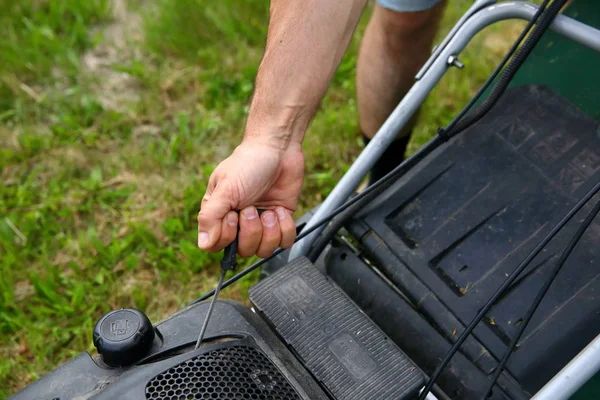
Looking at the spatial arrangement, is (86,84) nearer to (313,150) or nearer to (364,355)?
(313,150)

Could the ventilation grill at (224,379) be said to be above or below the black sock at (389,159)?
below

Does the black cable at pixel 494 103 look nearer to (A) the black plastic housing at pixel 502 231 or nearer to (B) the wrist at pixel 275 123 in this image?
(A) the black plastic housing at pixel 502 231

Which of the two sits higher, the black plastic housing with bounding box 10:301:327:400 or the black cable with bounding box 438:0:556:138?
the black cable with bounding box 438:0:556:138

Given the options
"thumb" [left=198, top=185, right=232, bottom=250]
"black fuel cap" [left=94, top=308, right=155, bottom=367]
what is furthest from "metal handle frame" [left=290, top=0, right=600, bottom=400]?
"black fuel cap" [left=94, top=308, right=155, bottom=367]

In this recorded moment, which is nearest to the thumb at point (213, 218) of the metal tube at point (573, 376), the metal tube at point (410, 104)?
the metal tube at point (410, 104)

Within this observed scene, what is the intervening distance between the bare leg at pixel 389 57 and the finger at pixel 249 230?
2.39ft

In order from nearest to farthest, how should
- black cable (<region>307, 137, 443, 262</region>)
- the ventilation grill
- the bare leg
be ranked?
the ventilation grill
black cable (<region>307, 137, 443, 262</region>)
the bare leg

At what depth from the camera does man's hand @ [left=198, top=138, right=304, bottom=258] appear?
97 centimetres

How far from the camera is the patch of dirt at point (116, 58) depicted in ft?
7.32

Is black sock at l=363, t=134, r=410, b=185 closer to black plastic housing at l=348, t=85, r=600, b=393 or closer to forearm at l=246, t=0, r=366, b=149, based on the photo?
black plastic housing at l=348, t=85, r=600, b=393

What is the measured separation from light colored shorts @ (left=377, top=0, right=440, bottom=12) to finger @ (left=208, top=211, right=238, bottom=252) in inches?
27.8

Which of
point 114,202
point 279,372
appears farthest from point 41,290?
point 279,372

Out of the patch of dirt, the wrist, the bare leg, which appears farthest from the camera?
the patch of dirt

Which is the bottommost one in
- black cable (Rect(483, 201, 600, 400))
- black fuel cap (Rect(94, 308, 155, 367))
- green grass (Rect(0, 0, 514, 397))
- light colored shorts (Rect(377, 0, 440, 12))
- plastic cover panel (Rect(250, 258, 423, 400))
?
green grass (Rect(0, 0, 514, 397))
